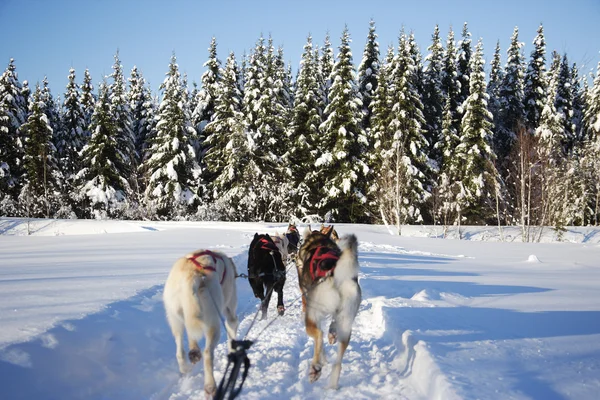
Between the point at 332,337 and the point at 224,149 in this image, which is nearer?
the point at 332,337

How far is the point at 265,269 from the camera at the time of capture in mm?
5918

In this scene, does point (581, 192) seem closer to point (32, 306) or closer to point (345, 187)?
point (345, 187)

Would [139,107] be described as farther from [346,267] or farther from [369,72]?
[346,267]

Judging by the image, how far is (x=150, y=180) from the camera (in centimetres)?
2953

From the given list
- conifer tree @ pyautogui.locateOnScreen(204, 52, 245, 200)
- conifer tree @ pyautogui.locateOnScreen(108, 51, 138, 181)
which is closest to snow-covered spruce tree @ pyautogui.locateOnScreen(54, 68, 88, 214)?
conifer tree @ pyautogui.locateOnScreen(108, 51, 138, 181)

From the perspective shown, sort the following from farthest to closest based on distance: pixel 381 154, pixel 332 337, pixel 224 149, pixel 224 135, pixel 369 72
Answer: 1. pixel 369 72
2. pixel 224 135
3. pixel 224 149
4. pixel 381 154
5. pixel 332 337

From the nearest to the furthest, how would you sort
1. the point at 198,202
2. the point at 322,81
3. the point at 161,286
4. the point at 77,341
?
the point at 77,341 → the point at 161,286 → the point at 198,202 → the point at 322,81

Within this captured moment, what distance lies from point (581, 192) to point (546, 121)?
22.9 feet

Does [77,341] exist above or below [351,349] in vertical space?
above

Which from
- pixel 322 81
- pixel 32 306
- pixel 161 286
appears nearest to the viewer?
pixel 32 306

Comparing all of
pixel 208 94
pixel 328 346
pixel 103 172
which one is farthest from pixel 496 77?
pixel 328 346

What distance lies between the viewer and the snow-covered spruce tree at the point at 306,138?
100 feet

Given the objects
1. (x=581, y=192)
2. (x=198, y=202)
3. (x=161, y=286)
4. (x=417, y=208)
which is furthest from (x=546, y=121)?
(x=161, y=286)

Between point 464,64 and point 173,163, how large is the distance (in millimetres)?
29155
